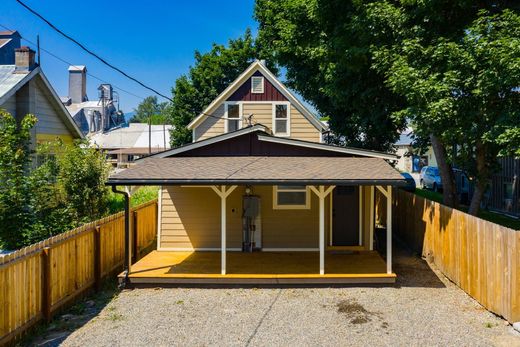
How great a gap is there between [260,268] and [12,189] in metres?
6.13

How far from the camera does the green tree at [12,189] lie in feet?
30.3

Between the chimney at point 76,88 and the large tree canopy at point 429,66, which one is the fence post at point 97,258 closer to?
the large tree canopy at point 429,66

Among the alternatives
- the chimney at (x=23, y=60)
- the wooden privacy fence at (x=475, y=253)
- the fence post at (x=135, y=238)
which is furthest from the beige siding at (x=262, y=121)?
the chimney at (x=23, y=60)

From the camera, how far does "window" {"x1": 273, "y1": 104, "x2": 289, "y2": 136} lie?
1591 cm

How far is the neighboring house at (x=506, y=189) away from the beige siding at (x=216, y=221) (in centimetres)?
937

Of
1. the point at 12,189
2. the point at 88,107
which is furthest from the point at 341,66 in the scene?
the point at 88,107

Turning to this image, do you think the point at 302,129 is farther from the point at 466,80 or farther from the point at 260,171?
the point at 466,80

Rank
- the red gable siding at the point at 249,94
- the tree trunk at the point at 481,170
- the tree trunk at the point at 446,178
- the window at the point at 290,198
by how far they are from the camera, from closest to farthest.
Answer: the tree trunk at the point at 481,170
the window at the point at 290,198
the tree trunk at the point at 446,178
the red gable siding at the point at 249,94

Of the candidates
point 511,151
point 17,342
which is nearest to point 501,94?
point 511,151

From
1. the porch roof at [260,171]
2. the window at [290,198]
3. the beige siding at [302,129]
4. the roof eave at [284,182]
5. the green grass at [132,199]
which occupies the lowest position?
the green grass at [132,199]

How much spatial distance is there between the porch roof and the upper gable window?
5860 mm

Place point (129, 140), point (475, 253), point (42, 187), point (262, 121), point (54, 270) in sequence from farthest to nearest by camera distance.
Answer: point (129, 140), point (262, 121), point (42, 187), point (475, 253), point (54, 270)

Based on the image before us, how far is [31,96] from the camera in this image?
38.7ft

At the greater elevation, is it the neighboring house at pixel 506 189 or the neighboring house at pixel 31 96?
the neighboring house at pixel 31 96
